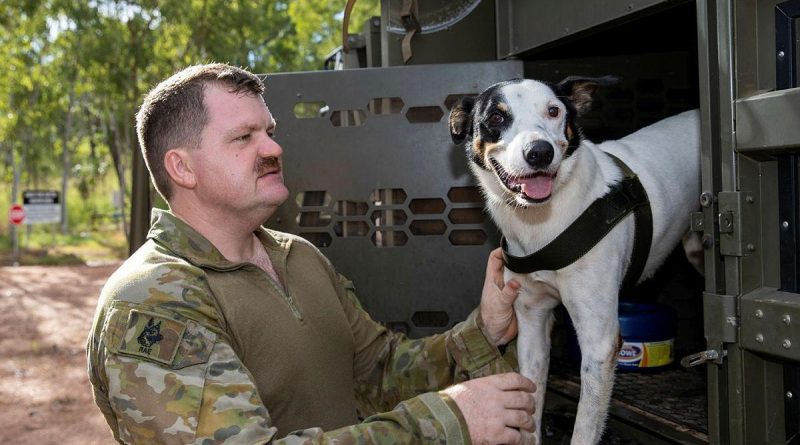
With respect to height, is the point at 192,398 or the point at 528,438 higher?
the point at 192,398

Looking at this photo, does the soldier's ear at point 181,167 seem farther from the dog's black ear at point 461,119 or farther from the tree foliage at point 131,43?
the tree foliage at point 131,43

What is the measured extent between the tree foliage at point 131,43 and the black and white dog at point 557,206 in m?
11.5

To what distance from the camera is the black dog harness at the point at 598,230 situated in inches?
86.8

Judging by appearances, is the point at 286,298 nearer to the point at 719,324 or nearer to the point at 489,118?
the point at 489,118

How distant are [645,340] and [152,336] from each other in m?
2.26

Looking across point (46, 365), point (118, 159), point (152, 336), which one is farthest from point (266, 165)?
point (118, 159)

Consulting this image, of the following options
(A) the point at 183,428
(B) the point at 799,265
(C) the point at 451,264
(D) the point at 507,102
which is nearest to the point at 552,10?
(D) the point at 507,102

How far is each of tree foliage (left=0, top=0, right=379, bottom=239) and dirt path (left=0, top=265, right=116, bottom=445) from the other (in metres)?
4.26

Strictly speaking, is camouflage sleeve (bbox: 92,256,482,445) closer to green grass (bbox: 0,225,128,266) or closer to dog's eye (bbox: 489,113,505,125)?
dog's eye (bbox: 489,113,505,125)

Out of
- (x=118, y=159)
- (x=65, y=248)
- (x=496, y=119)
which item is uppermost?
(x=118, y=159)

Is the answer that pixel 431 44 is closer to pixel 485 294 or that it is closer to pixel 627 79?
pixel 627 79

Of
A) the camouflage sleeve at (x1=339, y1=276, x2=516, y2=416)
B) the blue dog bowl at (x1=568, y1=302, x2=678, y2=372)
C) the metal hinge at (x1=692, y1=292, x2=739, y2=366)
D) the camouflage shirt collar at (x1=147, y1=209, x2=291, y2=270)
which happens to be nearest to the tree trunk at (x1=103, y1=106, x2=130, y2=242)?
the blue dog bowl at (x1=568, y1=302, x2=678, y2=372)

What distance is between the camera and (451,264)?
2.71 meters

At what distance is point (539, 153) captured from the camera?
211 cm
